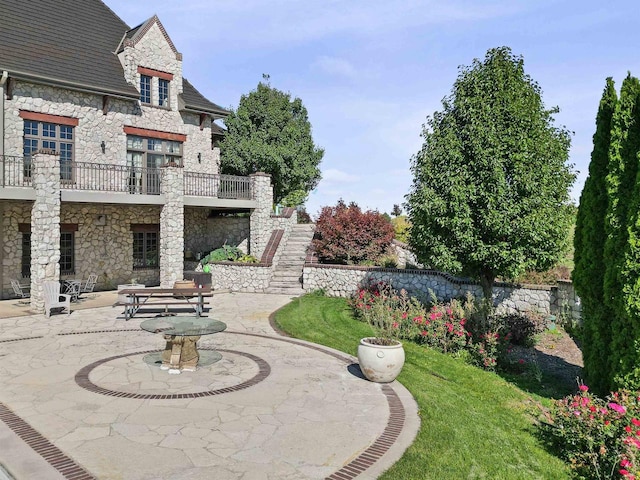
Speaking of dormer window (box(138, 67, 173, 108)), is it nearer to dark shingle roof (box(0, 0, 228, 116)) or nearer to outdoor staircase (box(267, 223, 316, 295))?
dark shingle roof (box(0, 0, 228, 116))

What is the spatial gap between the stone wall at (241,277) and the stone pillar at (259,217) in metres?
1.74

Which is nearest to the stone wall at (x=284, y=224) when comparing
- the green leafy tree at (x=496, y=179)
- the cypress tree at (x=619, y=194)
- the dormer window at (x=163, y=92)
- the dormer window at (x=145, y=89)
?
the dormer window at (x=163, y=92)

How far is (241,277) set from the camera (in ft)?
65.4

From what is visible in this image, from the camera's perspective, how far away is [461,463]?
211 inches

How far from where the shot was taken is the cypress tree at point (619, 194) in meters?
6.82

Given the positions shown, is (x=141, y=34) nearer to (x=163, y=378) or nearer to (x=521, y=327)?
(x=163, y=378)

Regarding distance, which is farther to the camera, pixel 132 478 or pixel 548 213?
pixel 548 213

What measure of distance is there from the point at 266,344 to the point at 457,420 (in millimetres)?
5384

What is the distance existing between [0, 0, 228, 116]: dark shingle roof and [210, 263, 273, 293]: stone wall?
7890mm

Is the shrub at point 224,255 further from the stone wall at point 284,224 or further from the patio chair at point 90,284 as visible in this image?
the patio chair at point 90,284

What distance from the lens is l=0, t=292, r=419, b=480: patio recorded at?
5.07m

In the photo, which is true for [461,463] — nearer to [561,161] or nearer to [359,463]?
[359,463]

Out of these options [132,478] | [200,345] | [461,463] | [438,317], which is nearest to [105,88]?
[200,345]

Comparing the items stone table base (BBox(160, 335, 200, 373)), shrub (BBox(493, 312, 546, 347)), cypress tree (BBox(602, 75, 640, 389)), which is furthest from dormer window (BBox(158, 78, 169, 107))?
cypress tree (BBox(602, 75, 640, 389))
